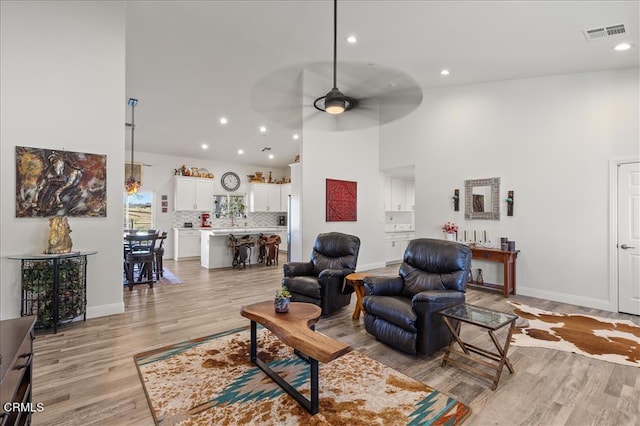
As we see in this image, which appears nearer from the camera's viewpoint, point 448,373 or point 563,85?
point 448,373

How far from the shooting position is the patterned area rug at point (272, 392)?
1.99 meters

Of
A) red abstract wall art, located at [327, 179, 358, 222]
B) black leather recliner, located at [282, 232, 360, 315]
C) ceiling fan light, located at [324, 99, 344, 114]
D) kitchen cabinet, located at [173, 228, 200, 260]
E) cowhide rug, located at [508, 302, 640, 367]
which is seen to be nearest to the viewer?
cowhide rug, located at [508, 302, 640, 367]

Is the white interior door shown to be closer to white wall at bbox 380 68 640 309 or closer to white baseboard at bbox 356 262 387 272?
white wall at bbox 380 68 640 309

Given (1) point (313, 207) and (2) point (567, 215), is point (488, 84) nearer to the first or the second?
(2) point (567, 215)

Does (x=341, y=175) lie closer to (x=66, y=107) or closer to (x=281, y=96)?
(x=281, y=96)

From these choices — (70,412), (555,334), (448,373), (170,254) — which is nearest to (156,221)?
(170,254)

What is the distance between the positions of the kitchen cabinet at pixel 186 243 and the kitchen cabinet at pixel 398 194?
5.68 metres

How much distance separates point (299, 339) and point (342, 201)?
4547 millimetres

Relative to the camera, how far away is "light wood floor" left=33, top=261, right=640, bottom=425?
2.05m

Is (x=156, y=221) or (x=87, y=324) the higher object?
(x=156, y=221)

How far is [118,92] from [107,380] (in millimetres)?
3418

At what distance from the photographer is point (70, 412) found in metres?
2.05

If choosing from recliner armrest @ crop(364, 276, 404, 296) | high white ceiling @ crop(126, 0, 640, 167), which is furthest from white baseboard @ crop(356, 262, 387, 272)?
high white ceiling @ crop(126, 0, 640, 167)

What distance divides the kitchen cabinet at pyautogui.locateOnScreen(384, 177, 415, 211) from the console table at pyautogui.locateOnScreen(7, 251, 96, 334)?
247 inches
